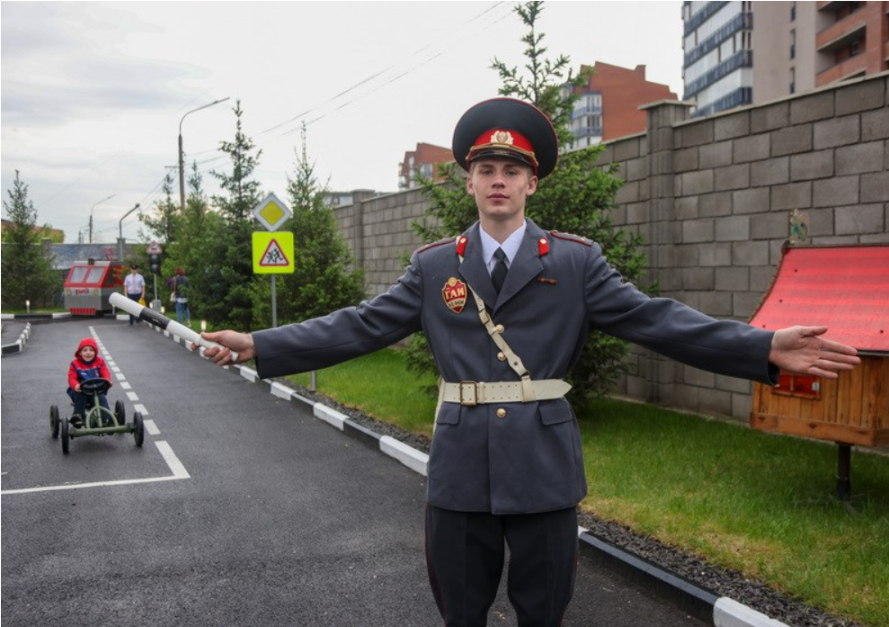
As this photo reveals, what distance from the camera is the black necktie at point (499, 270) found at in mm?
2811

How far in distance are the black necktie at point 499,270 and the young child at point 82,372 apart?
6870 millimetres

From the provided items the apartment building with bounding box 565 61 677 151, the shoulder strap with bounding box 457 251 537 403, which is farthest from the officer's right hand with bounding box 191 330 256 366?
the apartment building with bounding box 565 61 677 151

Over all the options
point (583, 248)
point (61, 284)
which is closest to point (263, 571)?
point (583, 248)

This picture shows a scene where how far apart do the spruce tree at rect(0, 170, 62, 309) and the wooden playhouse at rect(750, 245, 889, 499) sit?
37.5 metres

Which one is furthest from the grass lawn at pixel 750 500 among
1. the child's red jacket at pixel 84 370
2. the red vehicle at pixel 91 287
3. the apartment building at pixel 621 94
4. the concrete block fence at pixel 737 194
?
the apartment building at pixel 621 94

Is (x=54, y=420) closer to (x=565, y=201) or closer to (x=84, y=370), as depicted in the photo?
(x=84, y=370)

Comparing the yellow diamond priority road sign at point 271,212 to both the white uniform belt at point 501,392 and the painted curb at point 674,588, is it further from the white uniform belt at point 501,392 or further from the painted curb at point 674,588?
the white uniform belt at point 501,392

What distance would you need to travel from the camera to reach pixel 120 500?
674 centimetres

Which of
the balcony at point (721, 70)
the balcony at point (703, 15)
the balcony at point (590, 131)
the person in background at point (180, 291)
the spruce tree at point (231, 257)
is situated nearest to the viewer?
the spruce tree at point (231, 257)

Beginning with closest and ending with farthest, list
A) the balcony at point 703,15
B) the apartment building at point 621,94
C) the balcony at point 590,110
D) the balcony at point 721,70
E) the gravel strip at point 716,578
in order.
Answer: the gravel strip at point 716,578 < the balcony at point 721,70 < the balcony at point 703,15 < the apartment building at point 621,94 < the balcony at point 590,110

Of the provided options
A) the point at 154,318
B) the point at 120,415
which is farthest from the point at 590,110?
the point at 154,318

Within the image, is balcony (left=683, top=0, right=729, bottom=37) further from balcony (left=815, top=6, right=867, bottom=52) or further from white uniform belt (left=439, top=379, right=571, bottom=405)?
white uniform belt (left=439, top=379, right=571, bottom=405)

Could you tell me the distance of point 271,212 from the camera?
Answer: 12695 millimetres

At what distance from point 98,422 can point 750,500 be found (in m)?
6.38
